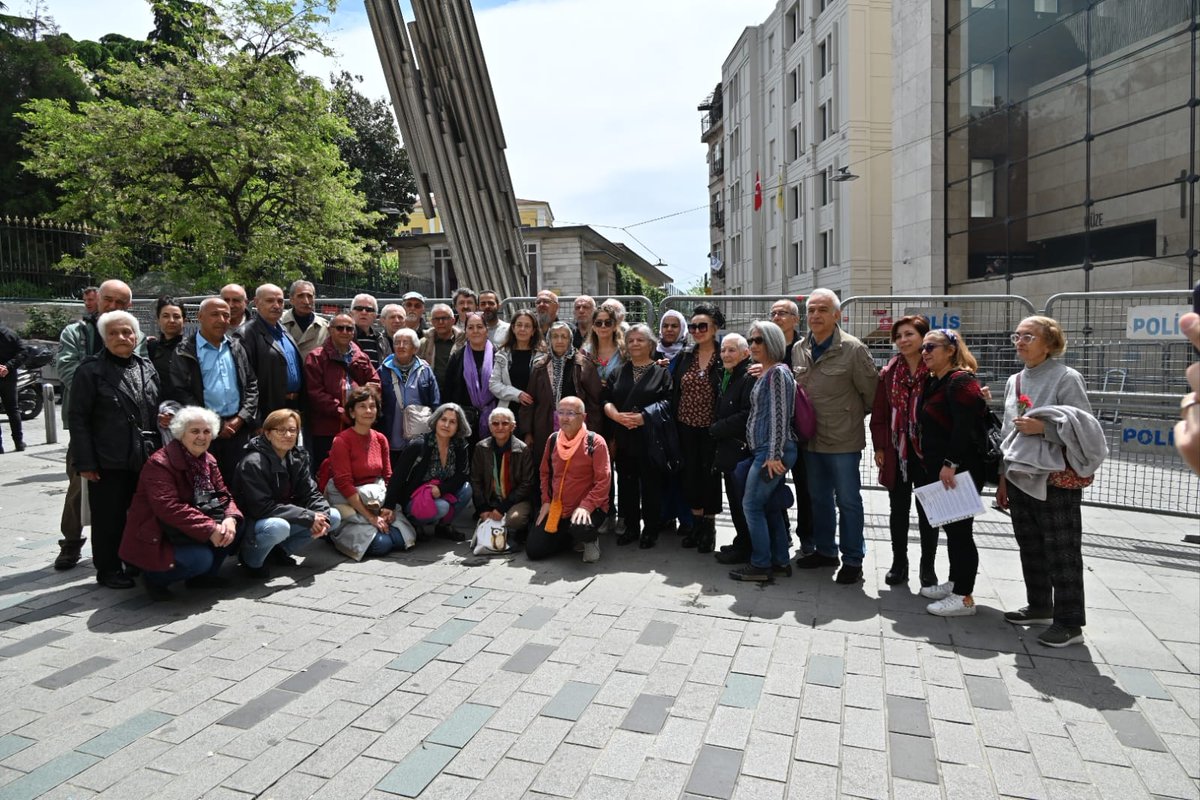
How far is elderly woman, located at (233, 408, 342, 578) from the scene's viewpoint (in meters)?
5.52

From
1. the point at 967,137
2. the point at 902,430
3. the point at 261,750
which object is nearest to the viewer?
the point at 261,750

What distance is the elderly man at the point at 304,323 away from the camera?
22.5 ft

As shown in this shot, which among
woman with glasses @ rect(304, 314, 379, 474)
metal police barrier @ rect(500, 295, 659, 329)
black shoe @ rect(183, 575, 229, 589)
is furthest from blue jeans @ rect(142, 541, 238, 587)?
metal police barrier @ rect(500, 295, 659, 329)

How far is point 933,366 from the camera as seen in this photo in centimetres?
484

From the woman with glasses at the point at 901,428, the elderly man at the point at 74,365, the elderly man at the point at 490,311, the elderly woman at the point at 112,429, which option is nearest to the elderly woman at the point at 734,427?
the woman with glasses at the point at 901,428

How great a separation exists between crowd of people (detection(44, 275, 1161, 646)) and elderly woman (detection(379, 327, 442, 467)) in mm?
25

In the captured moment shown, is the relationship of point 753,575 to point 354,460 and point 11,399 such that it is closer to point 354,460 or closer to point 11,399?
point 354,460

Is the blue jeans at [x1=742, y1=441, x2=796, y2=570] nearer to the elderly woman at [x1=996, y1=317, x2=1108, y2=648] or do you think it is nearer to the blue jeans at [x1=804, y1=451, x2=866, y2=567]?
the blue jeans at [x1=804, y1=451, x2=866, y2=567]

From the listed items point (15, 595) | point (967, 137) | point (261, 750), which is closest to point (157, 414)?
point (15, 595)

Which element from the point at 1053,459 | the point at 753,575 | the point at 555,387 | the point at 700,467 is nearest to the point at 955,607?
the point at 1053,459

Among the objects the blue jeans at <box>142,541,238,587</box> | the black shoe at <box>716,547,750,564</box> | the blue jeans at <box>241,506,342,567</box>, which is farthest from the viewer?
the black shoe at <box>716,547,750,564</box>

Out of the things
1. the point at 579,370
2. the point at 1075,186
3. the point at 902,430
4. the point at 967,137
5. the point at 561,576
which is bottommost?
the point at 561,576

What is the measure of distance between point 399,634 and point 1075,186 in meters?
19.5

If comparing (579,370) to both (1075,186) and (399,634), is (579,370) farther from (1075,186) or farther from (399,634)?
(1075,186)
